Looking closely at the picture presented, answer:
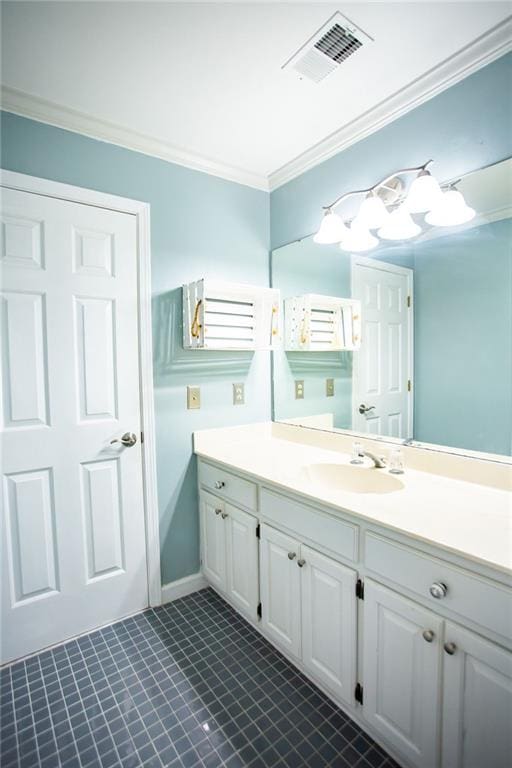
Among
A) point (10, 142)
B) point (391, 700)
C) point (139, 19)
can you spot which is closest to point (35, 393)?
point (10, 142)

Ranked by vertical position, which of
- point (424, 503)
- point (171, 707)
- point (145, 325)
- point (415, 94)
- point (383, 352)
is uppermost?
point (415, 94)

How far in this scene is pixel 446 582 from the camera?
98 centimetres

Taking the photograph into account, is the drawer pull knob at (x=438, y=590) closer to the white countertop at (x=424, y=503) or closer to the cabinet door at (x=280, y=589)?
the white countertop at (x=424, y=503)

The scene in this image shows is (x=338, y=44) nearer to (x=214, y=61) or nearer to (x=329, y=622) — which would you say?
(x=214, y=61)

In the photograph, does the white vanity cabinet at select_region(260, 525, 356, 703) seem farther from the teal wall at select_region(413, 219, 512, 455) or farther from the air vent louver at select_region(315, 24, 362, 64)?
the air vent louver at select_region(315, 24, 362, 64)

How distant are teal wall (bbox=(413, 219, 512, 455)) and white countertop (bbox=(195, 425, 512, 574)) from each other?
0.22 meters

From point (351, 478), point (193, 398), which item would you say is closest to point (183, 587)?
point (193, 398)

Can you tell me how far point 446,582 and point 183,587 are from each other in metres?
1.57

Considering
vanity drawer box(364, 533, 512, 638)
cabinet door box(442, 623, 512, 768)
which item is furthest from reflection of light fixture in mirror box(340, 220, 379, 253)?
cabinet door box(442, 623, 512, 768)

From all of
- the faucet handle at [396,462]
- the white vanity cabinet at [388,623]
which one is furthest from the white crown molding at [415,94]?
the white vanity cabinet at [388,623]

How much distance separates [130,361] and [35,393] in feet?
1.44

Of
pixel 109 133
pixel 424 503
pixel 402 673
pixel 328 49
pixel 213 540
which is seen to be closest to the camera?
pixel 402 673

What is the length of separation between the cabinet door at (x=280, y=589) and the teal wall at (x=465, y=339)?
0.76 meters

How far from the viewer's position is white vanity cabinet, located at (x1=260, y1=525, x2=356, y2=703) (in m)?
1.26
